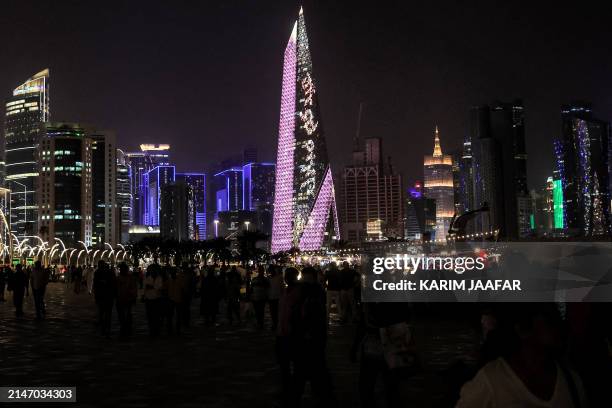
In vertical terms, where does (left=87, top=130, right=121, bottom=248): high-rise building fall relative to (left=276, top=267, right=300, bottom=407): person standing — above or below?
above

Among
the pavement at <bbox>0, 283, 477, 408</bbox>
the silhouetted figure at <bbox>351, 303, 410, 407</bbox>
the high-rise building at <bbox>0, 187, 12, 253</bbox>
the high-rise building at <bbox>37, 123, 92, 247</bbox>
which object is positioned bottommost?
the pavement at <bbox>0, 283, 477, 408</bbox>

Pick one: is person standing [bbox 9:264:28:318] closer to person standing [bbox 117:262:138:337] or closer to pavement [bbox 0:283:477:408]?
pavement [bbox 0:283:477:408]

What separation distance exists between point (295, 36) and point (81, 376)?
93.3 meters

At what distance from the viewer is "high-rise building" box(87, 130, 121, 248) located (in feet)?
611

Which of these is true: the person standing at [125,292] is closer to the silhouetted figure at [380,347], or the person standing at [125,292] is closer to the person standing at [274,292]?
the person standing at [274,292]

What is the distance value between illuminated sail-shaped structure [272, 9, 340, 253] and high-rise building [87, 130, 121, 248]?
83.4 meters

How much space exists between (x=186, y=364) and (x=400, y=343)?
5.54 meters

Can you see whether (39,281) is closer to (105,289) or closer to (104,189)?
(105,289)

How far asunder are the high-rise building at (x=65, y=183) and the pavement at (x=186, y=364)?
15839cm

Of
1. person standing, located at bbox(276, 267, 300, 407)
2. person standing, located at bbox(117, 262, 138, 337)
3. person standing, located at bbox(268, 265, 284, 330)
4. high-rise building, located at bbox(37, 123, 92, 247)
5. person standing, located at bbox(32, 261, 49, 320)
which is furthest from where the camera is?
high-rise building, located at bbox(37, 123, 92, 247)

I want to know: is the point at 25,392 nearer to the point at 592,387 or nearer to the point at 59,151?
the point at 592,387

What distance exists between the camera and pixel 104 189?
7480 inches

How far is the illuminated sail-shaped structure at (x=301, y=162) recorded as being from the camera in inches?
3971

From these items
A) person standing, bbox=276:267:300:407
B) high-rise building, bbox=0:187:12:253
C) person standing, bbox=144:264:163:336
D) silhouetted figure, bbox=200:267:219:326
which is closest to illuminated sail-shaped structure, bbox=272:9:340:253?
high-rise building, bbox=0:187:12:253
